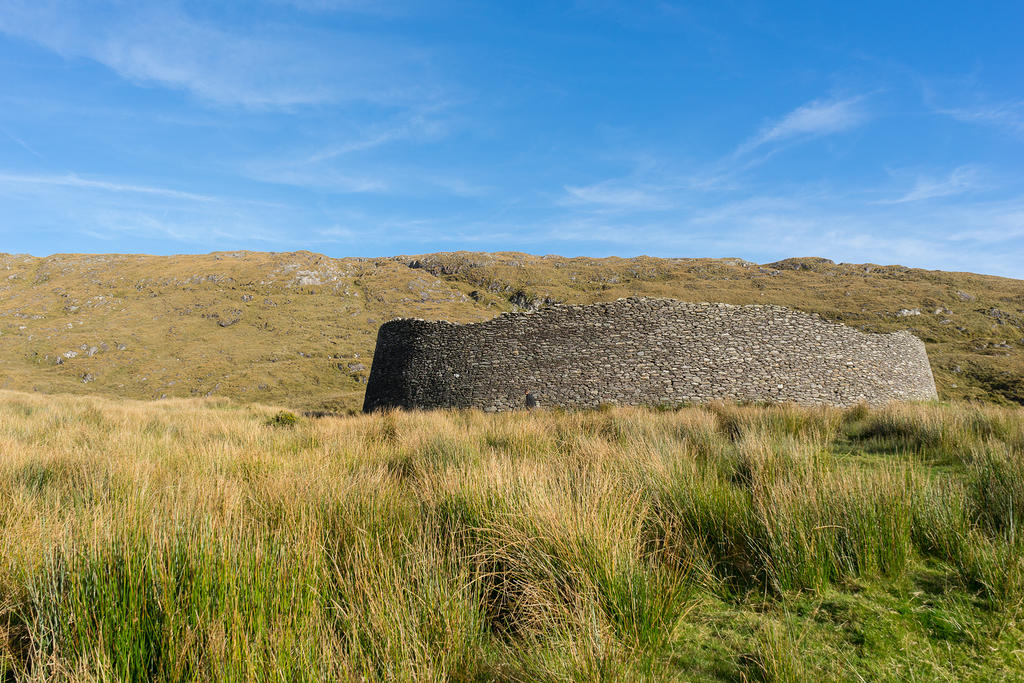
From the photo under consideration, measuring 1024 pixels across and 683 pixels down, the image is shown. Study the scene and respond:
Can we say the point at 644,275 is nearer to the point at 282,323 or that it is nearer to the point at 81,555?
the point at 282,323

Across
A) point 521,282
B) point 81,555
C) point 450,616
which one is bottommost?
point 450,616

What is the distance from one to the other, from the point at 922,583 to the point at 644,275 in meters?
68.4

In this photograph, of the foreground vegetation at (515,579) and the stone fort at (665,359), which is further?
the stone fort at (665,359)

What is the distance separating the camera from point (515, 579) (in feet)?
8.73

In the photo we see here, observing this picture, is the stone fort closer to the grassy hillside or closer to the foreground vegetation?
the foreground vegetation

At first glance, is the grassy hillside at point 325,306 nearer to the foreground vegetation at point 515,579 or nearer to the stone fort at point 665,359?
the stone fort at point 665,359

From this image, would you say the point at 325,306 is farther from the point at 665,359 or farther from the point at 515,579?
the point at 515,579

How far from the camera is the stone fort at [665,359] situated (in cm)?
1555

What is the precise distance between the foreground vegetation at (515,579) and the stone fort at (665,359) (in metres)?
11.6

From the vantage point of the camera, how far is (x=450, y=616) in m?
2.08

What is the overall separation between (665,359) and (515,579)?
13967 millimetres

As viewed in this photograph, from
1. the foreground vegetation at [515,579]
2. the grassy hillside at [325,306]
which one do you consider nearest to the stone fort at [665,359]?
the foreground vegetation at [515,579]

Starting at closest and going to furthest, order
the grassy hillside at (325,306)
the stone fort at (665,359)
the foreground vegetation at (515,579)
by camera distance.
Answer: the foreground vegetation at (515,579), the stone fort at (665,359), the grassy hillside at (325,306)

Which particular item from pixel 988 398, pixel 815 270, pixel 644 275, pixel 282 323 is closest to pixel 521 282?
pixel 644 275
